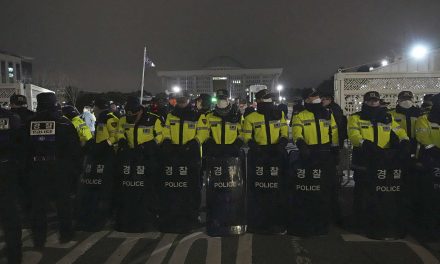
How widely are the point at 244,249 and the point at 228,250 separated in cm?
21

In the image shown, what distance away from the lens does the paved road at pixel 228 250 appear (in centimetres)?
499

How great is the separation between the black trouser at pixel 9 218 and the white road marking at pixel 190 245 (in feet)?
6.17

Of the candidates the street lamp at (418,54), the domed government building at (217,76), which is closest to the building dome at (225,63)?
the domed government building at (217,76)

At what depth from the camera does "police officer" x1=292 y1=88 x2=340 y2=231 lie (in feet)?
18.9

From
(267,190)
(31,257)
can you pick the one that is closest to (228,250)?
(267,190)

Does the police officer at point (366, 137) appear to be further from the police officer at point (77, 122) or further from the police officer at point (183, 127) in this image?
the police officer at point (77, 122)

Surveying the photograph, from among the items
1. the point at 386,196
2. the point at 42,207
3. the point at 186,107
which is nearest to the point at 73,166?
the point at 42,207

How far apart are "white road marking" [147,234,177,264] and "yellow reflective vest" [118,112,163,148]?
4.70ft

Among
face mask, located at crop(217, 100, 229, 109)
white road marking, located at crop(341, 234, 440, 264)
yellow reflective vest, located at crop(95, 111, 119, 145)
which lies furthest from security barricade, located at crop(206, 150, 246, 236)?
yellow reflective vest, located at crop(95, 111, 119, 145)

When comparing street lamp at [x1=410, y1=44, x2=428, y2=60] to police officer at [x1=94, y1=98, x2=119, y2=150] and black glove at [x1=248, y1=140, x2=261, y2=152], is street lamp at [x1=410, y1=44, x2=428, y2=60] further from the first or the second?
police officer at [x1=94, y1=98, x2=119, y2=150]

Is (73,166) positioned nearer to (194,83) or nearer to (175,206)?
(175,206)

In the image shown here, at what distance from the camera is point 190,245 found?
552 cm

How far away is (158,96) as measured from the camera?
10031 millimetres

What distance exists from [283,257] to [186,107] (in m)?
2.84
